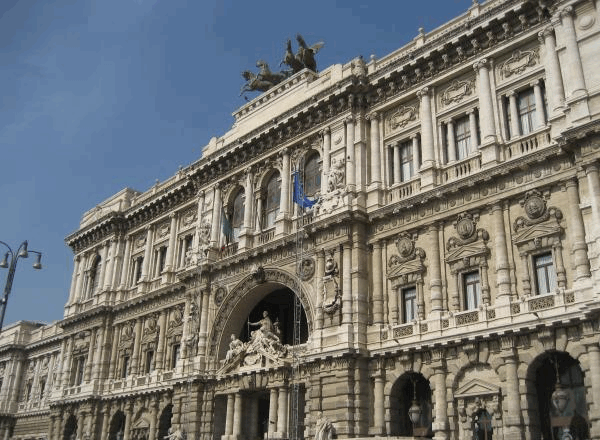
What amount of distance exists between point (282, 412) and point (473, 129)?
14.2 m

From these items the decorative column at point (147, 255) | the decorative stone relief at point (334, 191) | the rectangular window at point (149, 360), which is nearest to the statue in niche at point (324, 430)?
the decorative stone relief at point (334, 191)

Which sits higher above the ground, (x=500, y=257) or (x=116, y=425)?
(x=500, y=257)

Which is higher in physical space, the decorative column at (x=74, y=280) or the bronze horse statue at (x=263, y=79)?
the bronze horse statue at (x=263, y=79)

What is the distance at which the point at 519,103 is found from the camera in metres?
24.5

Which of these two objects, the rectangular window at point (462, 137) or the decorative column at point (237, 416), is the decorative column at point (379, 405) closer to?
the decorative column at point (237, 416)

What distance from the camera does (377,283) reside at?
26562 millimetres

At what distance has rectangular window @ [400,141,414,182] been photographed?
27.7 metres

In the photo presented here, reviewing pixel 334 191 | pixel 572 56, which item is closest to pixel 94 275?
pixel 334 191

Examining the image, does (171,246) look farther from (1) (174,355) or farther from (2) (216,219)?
(1) (174,355)

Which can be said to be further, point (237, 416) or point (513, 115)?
point (237, 416)

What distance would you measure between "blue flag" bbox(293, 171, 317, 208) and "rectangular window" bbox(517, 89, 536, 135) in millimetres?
9755

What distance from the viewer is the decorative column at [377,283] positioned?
85.6 feet

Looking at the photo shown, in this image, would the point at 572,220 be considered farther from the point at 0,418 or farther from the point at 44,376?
the point at 0,418

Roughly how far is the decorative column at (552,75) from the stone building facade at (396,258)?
5 cm
